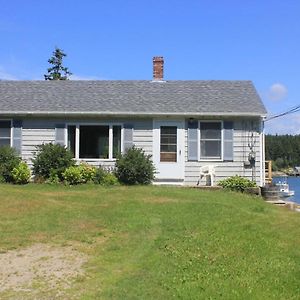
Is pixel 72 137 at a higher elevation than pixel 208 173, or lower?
higher

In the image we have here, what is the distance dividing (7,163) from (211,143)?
297 inches

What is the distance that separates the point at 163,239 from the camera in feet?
30.1

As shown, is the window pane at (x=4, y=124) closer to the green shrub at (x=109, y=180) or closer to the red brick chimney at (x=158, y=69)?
the green shrub at (x=109, y=180)

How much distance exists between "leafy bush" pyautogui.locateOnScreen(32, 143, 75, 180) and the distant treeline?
5087 cm

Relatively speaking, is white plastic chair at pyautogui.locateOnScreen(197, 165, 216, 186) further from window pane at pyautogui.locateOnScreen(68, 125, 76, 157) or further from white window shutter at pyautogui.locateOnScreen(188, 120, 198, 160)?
window pane at pyautogui.locateOnScreen(68, 125, 76, 157)

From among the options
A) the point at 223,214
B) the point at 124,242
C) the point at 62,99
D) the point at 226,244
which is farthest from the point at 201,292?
the point at 62,99

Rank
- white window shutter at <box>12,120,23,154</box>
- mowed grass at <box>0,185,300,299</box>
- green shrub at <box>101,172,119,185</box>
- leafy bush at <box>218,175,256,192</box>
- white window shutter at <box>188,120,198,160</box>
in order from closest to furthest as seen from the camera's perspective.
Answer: mowed grass at <box>0,185,300,299</box>
leafy bush at <box>218,175,256,192</box>
green shrub at <box>101,172,119,185</box>
white window shutter at <box>188,120,198,160</box>
white window shutter at <box>12,120,23,154</box>

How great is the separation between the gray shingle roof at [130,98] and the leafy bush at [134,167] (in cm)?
→ 162

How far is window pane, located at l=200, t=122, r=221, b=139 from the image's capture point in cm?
1917

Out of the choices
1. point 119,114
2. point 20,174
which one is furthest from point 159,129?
point 20,174

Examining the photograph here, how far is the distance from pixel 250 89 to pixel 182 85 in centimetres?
285

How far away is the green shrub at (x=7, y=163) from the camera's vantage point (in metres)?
18.7

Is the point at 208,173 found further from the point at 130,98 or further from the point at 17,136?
the point at 17,136

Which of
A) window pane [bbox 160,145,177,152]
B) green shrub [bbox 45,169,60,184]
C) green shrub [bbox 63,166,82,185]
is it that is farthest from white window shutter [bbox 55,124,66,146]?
window pane [bbox 160,145,177,152]
